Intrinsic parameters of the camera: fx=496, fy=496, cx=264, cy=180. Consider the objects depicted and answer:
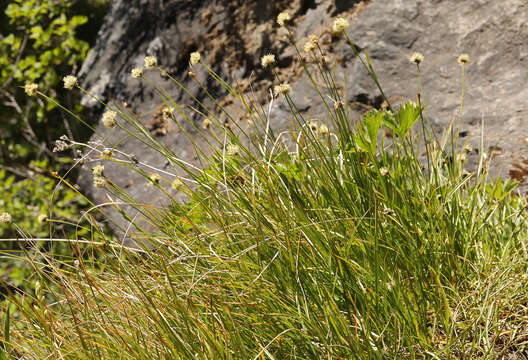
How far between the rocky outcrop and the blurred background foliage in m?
0.94

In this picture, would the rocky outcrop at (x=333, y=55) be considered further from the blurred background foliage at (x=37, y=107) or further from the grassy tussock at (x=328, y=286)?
the blurred background foliage at (x=37, y=107)

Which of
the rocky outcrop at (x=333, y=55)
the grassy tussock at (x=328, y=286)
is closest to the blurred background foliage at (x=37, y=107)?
the rocky outcrop at (x=333, y=55)

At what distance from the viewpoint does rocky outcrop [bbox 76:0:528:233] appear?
3.00m

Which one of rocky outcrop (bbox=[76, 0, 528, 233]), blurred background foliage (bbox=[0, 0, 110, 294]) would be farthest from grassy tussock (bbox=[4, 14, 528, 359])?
blurred background foliage (bbox=[0, 0, 110, 294])

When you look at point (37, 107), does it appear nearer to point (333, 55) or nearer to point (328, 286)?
→ point (333, 55)

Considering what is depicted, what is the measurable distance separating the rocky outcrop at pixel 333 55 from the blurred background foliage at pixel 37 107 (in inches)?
36.9

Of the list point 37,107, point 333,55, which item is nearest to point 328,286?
point 333,55

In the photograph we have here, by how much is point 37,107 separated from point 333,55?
172 inches

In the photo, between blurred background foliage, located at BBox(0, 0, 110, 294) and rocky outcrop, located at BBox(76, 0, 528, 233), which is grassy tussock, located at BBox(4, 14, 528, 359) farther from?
blurred background foliage, located at BBox(0, 0, 110, 294)

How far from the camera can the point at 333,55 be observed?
374cm

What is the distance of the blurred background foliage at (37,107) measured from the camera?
18.4ft

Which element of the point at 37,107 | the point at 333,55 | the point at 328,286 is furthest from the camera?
the point at 37,107

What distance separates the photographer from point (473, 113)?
9.77ft

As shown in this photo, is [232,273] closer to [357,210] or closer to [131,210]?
[357,210]
